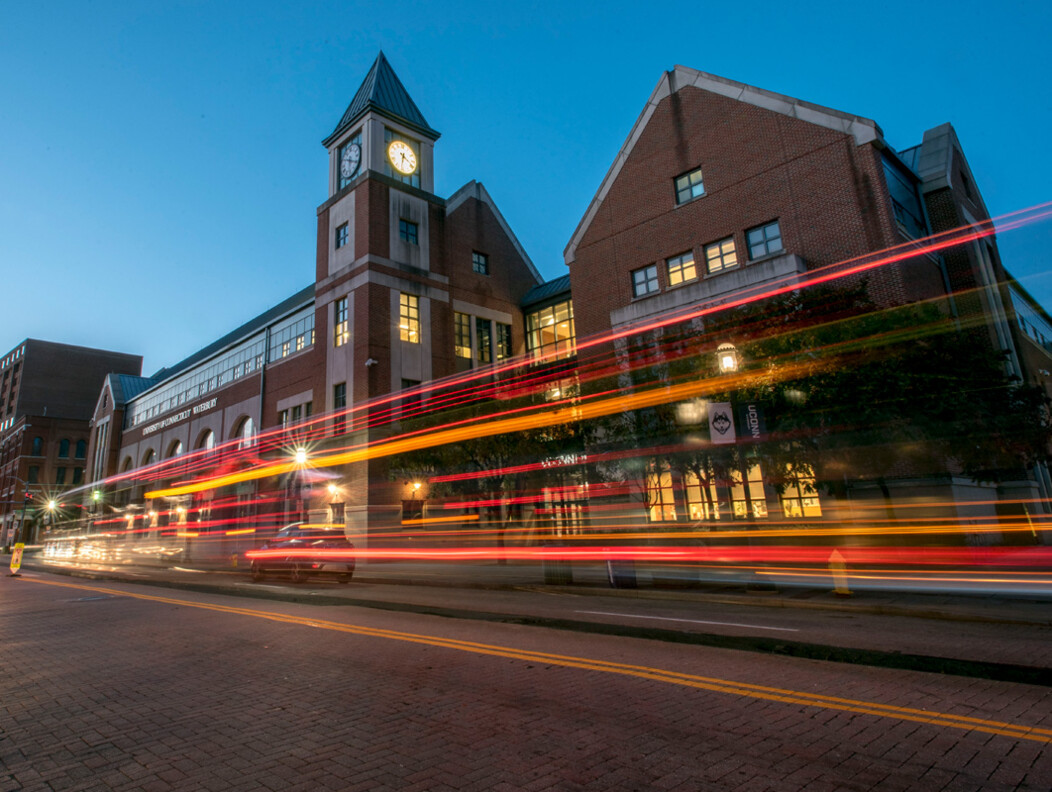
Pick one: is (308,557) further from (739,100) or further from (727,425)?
(739,100)

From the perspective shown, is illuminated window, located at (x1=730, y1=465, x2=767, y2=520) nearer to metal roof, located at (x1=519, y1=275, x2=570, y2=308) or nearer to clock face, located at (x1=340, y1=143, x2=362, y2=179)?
metal roof, located at (x1=519, y1=275, x2=570, y2=308)

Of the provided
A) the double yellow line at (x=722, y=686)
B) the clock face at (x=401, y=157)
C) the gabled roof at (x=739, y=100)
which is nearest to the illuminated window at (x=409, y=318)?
the clock face at (x=401, y=157)

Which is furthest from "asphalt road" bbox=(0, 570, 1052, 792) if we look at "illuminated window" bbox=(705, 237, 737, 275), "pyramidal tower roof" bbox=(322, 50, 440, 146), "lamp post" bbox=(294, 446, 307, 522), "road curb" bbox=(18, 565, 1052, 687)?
"pyramidal tower roof" bbox=(322, 50, 440, 146)

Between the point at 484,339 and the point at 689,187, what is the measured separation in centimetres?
1826

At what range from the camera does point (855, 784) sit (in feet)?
11.7

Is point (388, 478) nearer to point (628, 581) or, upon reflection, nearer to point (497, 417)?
point (497, 417)

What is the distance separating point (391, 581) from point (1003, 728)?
16.9 m

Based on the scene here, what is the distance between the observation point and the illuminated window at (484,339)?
40531 mm

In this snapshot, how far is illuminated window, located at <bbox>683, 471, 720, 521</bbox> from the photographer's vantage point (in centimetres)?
2236

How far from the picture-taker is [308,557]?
19.1 metres

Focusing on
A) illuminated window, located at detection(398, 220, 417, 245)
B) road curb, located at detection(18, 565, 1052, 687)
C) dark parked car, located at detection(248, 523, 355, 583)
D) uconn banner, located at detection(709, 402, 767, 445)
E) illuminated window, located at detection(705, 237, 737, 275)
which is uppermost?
illuminated window, located at detection(398, 220, 417, 245)

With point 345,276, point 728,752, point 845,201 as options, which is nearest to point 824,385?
point 845,201

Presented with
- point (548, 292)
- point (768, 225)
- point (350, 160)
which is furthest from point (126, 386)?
point (768, 225)

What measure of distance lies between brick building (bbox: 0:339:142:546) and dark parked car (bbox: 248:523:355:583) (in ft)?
264
